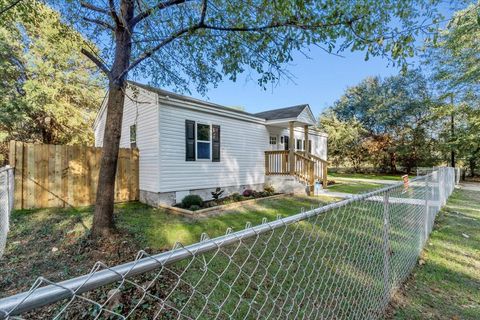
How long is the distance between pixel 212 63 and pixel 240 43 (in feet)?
3.50

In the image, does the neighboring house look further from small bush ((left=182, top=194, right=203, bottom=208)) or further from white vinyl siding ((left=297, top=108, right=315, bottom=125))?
small bush ((left=182, top=194, right=203, bottom=208))

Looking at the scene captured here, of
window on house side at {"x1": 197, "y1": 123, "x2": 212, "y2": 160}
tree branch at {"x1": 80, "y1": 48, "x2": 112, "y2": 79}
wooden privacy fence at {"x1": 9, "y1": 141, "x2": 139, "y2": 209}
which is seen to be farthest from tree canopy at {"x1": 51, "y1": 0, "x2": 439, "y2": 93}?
Answer: wooden privacy fence at {"x1": 9, "y1": 141, "x2": 139, "y2": 209}

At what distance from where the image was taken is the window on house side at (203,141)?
8.89m

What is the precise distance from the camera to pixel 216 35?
4688mm

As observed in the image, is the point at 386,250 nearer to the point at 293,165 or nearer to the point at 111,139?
the point at 111,139

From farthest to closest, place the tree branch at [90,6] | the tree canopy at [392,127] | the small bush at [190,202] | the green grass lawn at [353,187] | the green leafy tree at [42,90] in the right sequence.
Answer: the tree canopy at [392,127]
the green grass lawn at [353,187]
the green leafy tree at [42,90]
the small bush at [190,202]
the tree branch at [90,6]

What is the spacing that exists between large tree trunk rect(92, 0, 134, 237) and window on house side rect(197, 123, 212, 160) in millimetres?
4264

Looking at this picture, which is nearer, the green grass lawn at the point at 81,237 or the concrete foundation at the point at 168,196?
the green grass lawn at the point at 81,237

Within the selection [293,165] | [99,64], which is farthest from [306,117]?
[99,64]

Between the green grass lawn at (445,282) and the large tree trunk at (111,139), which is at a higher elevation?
the large tree trunk at (111,139)

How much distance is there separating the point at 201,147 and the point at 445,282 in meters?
7.40

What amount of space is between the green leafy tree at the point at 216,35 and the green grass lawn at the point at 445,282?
3113 millimetres

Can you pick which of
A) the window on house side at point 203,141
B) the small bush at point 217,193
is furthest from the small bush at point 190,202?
the window on house side at point 203,141

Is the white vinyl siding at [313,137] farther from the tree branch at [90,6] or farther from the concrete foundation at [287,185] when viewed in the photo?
the tree branch at [90,6]
